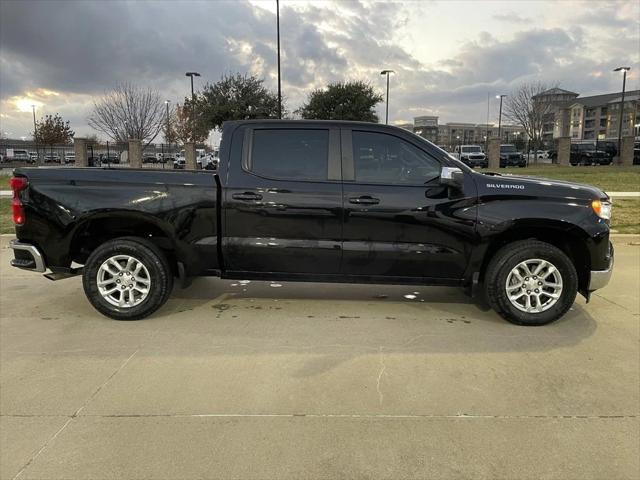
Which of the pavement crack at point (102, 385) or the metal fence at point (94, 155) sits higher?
the metal fence at point (94, 155)

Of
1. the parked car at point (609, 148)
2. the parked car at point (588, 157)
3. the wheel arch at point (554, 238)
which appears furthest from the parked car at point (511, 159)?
the wheel arch at point (554, 238)

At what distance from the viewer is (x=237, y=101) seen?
3409cm

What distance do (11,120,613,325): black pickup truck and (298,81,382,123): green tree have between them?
36.3 m

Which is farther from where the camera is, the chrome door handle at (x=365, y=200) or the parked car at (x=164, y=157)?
the parked car at (x=164, y=157)

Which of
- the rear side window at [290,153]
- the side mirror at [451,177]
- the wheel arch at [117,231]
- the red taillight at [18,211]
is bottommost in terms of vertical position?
the wheel arch at [117,231]

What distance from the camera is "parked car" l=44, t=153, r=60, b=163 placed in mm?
45256

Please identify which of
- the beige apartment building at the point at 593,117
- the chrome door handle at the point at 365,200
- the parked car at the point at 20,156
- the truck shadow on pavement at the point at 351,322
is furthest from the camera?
the beige apartment building at the point at 593,117

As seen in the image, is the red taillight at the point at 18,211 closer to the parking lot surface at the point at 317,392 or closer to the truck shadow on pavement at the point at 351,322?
the parking lot surface at the point at 317,392

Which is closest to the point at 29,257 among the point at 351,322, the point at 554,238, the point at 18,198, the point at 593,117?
the point at 18,198

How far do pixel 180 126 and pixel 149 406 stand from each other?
5965 centimetres

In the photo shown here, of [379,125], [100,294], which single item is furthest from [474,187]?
[100,294]

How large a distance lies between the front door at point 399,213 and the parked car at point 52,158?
47036 millimetres

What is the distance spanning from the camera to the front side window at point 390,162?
A: 4.79 m

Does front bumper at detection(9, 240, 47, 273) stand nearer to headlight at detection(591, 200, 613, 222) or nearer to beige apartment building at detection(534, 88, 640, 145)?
headlight at detection(591, 200, 613, 222)
